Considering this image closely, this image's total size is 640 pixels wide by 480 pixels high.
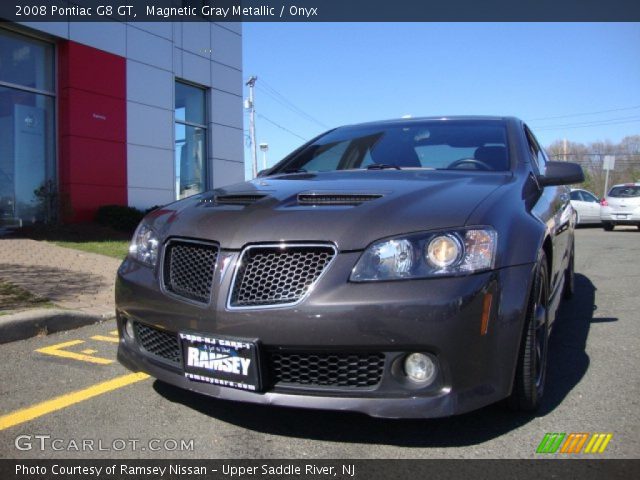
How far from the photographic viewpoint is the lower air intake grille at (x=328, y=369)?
7.24 feet

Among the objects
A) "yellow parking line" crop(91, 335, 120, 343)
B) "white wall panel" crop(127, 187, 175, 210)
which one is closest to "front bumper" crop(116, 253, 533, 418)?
"yellow parking line" crop(91, 335, 120, 343)

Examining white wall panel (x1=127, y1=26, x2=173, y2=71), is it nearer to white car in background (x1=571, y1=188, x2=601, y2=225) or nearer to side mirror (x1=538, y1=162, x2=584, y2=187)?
side mirror (x1=538, y1=162, x2=584, y2=187)

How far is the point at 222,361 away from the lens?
2287 mm

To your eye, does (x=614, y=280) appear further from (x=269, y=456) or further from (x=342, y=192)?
(x=269, y=456)

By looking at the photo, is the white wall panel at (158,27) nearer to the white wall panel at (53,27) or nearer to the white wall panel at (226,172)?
the white wall panel at (53,27)

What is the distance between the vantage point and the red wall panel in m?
11.3

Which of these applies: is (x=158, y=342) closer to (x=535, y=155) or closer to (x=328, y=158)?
(x=328, y=158)

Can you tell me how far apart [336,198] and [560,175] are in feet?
4.98

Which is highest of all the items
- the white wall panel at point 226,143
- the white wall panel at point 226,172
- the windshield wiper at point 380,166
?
the white wall panel at point 226,143

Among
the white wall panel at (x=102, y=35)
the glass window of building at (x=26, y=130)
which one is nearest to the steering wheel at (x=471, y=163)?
the glass window of building at (x=26, y=130)

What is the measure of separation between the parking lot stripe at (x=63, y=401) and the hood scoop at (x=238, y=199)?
1225mm

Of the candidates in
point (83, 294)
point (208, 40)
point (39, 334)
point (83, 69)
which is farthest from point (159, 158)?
point (39, 334)

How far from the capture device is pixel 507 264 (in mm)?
2305

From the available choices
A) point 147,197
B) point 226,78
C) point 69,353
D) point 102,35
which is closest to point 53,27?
point 102,35
